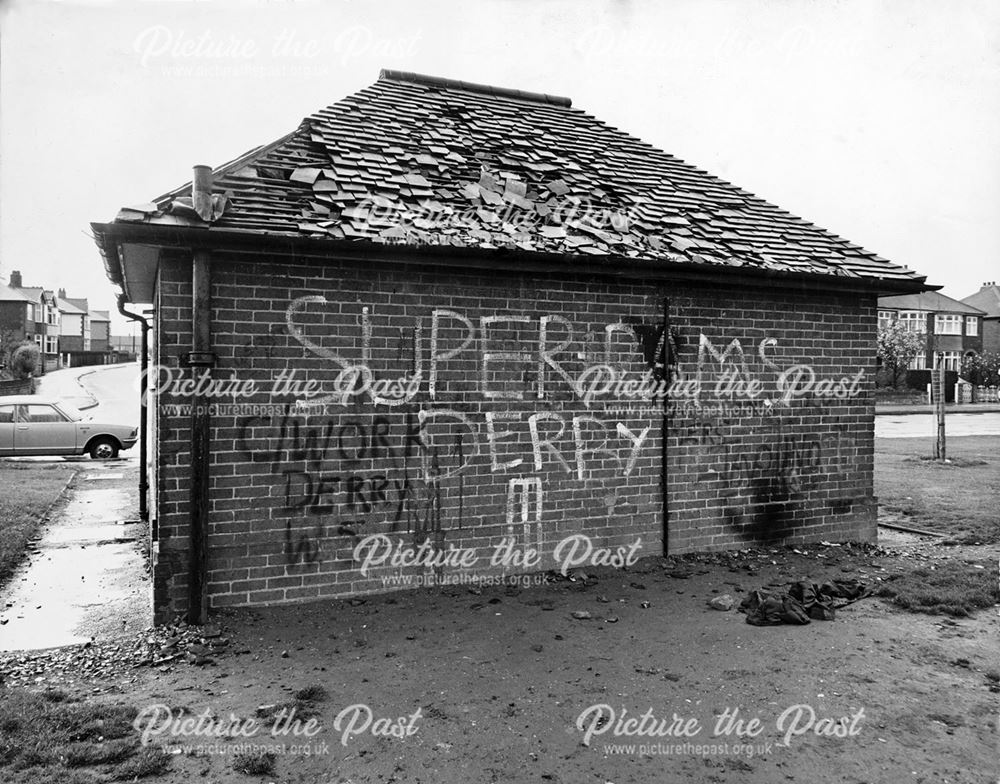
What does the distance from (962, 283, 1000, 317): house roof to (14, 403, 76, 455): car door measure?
242ft

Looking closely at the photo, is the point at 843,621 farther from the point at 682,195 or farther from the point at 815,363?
the point at 682,195

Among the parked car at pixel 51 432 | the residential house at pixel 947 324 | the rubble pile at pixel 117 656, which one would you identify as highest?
the residential house at pixel 947 324

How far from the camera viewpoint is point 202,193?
559 centimetres

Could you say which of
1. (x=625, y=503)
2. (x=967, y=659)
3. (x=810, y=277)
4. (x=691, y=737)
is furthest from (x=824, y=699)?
(x=810, y=277)

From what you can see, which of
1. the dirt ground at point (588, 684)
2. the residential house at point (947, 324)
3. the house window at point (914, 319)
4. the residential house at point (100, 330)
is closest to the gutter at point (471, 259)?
the dirt ground at point (588, 684)

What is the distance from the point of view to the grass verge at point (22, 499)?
26.0ft

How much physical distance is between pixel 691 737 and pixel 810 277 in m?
5.43

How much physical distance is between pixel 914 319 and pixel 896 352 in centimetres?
1178

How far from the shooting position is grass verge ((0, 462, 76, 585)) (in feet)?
26.0

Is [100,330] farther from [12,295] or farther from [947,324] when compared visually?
[947,324]

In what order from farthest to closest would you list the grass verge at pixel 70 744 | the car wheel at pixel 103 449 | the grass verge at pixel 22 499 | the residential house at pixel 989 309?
the residential house at pixel 989 309
the car wheel at pixel 103 449
the grass verge at pixel 22 499
the grass verge at pixel 70 744

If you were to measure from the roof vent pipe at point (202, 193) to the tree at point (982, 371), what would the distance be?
56.3 m

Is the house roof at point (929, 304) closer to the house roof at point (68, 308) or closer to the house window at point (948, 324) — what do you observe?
the house window at point (948, 324)

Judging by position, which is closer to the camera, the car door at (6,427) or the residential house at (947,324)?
the car door at (6,427)
